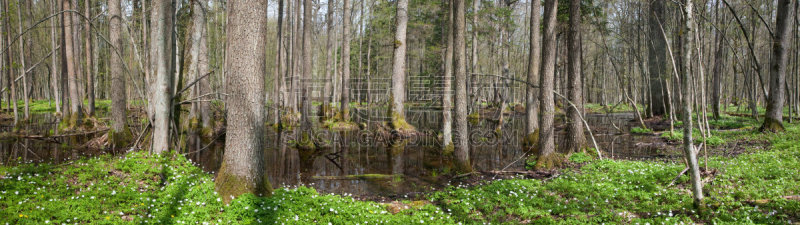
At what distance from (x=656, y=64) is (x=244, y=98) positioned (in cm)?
2102

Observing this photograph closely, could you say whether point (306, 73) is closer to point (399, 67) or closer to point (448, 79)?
point (399, 67)

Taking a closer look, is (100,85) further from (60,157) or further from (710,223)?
(710,223)

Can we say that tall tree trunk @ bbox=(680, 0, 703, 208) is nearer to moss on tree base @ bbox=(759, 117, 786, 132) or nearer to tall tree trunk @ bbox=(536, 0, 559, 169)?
tall tree trunk @ bbox=(536, 0, 559, 169)

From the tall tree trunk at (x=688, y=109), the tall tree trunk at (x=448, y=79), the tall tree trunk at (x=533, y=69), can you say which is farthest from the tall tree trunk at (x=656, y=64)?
the tall tree trunk at (x=688, y=109)

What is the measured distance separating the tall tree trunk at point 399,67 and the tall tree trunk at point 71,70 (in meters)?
11.9

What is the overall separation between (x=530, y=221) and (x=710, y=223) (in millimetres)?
1958

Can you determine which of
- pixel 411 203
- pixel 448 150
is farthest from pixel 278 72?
pixel 411 203

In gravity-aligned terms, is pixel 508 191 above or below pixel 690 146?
below

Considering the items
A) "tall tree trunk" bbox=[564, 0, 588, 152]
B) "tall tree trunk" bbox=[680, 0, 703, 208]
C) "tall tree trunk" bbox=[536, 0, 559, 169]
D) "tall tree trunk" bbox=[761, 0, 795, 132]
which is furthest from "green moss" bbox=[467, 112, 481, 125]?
"tall tree trunk" bbox=[680, 0, 703, 208]

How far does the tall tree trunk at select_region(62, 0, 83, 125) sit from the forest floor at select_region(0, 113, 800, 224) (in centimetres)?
1105

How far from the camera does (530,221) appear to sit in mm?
5195

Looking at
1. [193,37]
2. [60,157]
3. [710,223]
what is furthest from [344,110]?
[710,223]

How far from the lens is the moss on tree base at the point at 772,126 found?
36.7 feet

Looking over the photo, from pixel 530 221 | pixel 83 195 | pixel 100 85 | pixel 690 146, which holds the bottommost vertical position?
pixel 530 221
